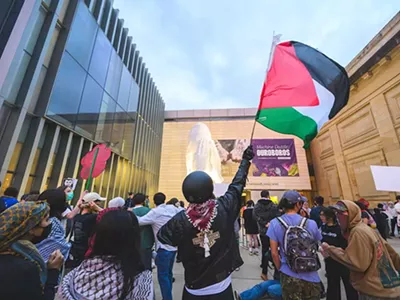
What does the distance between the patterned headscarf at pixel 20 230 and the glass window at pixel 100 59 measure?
11995mm

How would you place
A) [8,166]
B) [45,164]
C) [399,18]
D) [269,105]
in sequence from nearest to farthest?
[269,105], [8,166], [45,164], [399,18]

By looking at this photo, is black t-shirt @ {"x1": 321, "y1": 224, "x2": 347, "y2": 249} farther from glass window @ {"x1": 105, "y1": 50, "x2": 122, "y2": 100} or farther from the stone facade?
glass window @ {"x1": 105, "y1": 50, "x2": 122, "y2": 100}

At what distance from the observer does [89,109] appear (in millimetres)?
10758

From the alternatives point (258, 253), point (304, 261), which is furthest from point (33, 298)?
point (258, 253)

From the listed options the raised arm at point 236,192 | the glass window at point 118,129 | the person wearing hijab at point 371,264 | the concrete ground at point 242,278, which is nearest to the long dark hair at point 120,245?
the raised arm at point 236,192

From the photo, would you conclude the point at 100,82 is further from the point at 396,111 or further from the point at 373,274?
the point at 396,111

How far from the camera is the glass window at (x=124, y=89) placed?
14512mm

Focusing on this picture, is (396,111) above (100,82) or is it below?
below

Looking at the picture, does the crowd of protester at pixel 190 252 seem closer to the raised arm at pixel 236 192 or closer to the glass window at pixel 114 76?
the raised arm at pixel 236 192

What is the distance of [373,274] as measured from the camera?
1.70 meters

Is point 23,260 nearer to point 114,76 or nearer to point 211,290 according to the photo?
point 211,290

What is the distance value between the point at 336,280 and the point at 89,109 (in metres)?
12.3

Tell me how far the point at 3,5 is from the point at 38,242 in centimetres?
853

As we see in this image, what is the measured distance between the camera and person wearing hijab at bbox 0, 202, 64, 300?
949 millimetres
